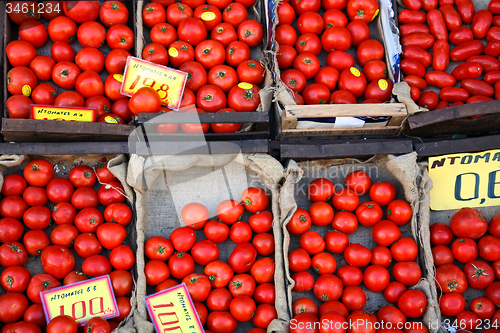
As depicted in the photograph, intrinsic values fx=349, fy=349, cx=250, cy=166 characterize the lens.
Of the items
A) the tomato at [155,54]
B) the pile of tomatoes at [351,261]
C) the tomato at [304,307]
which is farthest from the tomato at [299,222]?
the tomato at [155,54]

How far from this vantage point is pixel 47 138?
234 centimetres

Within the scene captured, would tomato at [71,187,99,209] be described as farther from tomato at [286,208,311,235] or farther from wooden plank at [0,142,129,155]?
tomato at [286,208,311,235]

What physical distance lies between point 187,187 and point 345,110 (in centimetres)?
123

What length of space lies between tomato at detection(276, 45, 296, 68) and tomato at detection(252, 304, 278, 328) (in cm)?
183

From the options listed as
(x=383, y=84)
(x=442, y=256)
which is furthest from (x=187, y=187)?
(x=442, y=256)

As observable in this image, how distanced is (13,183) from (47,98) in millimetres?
649

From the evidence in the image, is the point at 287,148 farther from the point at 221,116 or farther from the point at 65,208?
the point at 65,208

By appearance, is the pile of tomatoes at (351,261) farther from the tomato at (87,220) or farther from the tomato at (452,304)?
the tomato at (87,220)

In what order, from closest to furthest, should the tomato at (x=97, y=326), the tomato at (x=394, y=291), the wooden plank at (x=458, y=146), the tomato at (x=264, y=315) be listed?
the tomato at (x=97, y=326) → the tomato at (x=264, y=315) → the tomato at (x=394, y=291) → the wooden plank at (x=458, y=146)

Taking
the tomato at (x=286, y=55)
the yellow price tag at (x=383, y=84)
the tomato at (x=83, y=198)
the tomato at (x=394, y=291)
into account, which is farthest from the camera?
the tomato at (x=286, y=55)

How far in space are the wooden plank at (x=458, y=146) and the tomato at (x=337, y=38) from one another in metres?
1.04

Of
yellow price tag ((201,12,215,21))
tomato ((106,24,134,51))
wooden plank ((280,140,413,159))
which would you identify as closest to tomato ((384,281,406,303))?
wooden plank ((280,140,413,159))

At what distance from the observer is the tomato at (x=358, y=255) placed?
2303 millimetres

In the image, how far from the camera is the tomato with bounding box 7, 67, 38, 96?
2521mm
